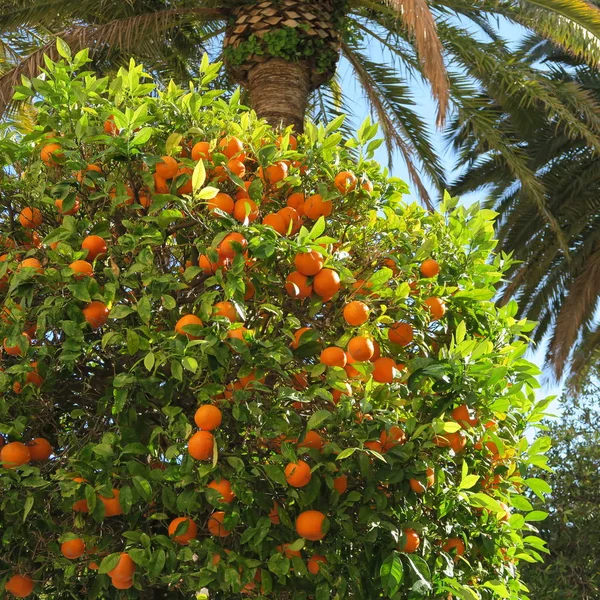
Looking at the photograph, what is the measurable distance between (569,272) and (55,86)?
1118 cm

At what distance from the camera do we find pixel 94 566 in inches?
91.6

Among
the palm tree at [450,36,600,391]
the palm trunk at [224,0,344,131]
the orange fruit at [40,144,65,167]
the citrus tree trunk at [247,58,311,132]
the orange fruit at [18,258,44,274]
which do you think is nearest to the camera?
the orange fruit at [18,258,44,274]

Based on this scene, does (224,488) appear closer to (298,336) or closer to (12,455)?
(298,336)

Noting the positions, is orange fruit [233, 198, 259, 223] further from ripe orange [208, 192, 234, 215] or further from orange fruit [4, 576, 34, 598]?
orange fruit [4, 576, 34, 598]

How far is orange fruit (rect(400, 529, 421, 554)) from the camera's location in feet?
7.35

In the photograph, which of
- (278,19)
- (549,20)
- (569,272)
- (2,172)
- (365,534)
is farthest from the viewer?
(569,272)

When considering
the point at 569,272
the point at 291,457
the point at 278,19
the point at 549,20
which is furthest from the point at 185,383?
the point at 569,272

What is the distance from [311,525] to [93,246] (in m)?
1.09

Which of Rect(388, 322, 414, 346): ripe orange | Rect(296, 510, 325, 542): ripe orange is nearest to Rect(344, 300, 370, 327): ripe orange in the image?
Rect(388, 322, 414, 346): ripe orange

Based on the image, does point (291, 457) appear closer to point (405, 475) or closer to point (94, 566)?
point (405, 475)

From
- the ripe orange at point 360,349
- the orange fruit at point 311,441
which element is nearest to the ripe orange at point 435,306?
the ripe orange at point 360,349

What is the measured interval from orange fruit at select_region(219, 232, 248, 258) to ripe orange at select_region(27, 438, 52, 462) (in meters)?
0.87

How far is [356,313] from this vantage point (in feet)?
7.62

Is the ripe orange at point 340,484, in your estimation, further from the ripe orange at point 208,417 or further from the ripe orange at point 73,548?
the ripe orange at point 73,548
